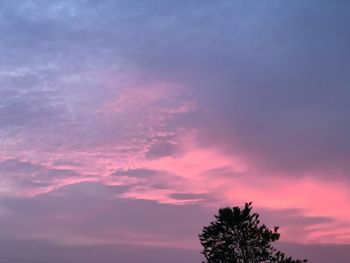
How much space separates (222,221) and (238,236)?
2.42m

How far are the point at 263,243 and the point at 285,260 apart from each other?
2908 mm

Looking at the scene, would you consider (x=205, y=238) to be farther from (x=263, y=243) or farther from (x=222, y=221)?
(x=263, y=243)

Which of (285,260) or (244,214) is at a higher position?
(244,214)

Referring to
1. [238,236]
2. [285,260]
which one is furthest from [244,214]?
[285,260]

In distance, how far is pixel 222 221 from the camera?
51.2 m

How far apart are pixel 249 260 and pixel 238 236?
2930 millimetres

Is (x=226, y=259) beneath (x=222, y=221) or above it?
beneath

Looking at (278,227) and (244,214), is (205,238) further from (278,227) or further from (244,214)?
(278,227)

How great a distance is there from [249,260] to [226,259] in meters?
2.49

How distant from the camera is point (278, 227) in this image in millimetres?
51688

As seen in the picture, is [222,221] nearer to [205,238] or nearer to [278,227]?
[205,238]

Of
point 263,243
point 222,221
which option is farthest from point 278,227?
point 222,221

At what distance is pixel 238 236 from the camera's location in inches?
1989

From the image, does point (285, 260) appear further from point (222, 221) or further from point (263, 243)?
point (222, 221)
